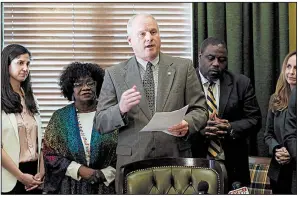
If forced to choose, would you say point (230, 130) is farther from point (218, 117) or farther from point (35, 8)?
point (35, 8)

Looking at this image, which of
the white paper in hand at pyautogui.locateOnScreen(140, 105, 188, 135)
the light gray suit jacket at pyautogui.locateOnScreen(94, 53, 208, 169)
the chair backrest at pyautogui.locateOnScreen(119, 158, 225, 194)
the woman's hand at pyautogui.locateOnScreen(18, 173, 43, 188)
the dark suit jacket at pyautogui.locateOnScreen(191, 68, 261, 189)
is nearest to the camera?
the chair backrest at pyautogui.locateOnScreen(119, 158, 225, 194)

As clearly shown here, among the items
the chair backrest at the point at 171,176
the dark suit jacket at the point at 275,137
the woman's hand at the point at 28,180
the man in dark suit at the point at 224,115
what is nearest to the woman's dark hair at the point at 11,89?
the woman's hand at the point at 28,180

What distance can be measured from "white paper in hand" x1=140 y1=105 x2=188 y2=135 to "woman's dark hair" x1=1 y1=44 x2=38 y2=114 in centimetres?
78

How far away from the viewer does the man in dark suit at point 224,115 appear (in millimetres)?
3006

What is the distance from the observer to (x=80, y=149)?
2922 mm

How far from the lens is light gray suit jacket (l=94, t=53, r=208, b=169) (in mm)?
2781

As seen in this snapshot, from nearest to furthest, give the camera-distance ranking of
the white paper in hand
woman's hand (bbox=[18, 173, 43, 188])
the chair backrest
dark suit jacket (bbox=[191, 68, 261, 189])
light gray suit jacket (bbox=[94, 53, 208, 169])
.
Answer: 1. the chair backrest
2. the white paper in hand
3. light gray suit jacket (bbox=[94, 53, 208, 169])
4. woman's hand (bbox=[18, 173, 43, 188])
5. dark suit jacket (bbox=[191, 68, 261, 189])

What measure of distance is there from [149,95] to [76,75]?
51 centimetres

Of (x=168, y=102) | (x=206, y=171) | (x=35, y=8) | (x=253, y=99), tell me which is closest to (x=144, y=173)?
(x=206, y=171)

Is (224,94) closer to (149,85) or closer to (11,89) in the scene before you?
(149,85)

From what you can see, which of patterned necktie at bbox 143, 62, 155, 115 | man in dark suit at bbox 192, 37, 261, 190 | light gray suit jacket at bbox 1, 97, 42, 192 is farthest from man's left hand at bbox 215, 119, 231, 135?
light gray suit jacket at bbox 1, 97, 42, 192

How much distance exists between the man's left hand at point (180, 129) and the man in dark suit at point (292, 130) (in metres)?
0.65

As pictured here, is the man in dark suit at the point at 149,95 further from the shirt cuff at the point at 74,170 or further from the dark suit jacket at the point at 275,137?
the dark suit jacket at the point at 275,137

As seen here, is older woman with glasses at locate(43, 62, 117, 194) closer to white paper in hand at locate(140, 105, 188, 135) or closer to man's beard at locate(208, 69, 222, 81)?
white paper in hand at locate(140, 105, 188, 135)
